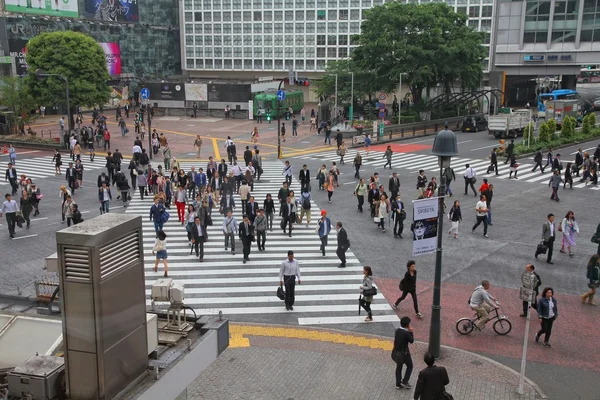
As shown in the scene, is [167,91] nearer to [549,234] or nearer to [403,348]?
[549,234]

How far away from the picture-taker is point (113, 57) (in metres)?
83.4

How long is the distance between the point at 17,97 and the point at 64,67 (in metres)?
4.29

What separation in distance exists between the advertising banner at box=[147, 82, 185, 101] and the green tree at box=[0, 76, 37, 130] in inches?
669

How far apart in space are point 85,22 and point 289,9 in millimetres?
25922

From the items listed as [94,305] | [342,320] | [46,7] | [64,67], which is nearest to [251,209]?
[342,320]

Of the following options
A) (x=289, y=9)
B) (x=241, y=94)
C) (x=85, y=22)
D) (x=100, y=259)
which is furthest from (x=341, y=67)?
(x=100, y=259)

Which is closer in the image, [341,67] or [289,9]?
[341,67]

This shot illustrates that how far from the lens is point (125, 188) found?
2844 cm

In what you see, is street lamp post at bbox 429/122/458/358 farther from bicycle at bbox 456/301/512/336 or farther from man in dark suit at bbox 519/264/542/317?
man in dark suit at bbox 519/264/542/317

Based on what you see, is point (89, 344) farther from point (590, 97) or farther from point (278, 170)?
point (590, 97)

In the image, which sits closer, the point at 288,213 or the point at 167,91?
the point at 288,213

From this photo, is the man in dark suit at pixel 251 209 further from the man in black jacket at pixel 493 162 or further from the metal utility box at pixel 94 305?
the man in black jacket at pixel 493 162

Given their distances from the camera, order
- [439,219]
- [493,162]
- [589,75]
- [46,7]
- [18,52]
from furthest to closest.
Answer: [589,75] → [46,7] → [18,52] → [493,162] → [439,219]

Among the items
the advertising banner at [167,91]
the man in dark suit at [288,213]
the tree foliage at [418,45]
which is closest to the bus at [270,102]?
the advertising banner at [167,91]
